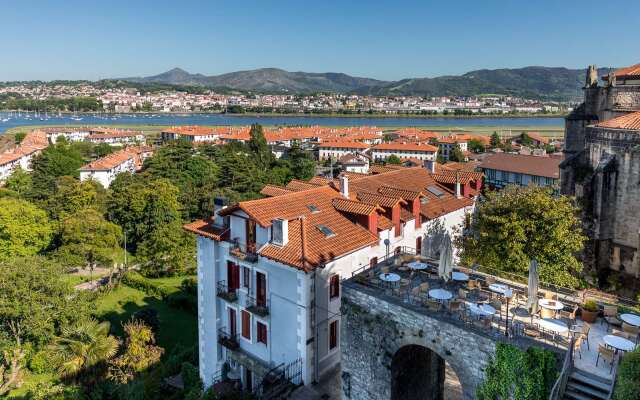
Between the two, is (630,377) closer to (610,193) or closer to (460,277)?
(460,277)

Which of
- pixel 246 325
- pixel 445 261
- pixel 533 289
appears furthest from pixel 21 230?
pixel 533 289

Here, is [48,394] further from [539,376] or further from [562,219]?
[562,219]

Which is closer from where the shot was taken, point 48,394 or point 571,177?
point 48,394

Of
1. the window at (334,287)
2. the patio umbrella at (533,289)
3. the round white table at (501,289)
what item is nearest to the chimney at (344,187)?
the window at (334,287)

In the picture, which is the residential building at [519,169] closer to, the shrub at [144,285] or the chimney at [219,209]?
the shrub at [144,285]

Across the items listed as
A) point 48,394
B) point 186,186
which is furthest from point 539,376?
point 186,186

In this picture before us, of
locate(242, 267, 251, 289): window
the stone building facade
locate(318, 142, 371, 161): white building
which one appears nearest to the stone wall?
locate(242, 267, 251, 289): window
